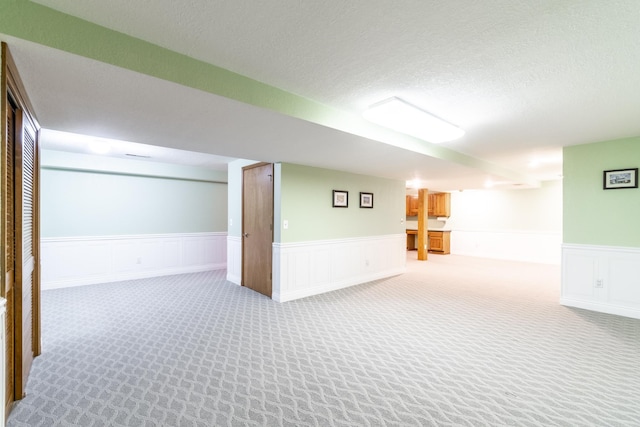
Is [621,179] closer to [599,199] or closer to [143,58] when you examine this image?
[599,199]

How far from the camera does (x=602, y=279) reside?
384 cm

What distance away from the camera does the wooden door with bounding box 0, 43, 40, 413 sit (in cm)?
188

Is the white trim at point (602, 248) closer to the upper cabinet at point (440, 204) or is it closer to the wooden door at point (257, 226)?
the wooden door at point (257, 226)

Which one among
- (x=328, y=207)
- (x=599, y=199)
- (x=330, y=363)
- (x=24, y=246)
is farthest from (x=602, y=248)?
(x=24, y=246)

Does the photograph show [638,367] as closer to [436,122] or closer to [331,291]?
[436,122]

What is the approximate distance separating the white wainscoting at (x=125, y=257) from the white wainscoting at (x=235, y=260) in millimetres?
1399

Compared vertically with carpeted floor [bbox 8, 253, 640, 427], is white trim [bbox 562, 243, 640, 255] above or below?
above

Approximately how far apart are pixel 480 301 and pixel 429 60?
12.4ft

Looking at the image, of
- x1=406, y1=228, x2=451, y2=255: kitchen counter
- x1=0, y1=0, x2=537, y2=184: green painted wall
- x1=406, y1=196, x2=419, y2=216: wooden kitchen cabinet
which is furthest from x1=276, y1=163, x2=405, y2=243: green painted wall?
x1=406, y1=196, x2=419, y2=216: wooden kitchen cabinet

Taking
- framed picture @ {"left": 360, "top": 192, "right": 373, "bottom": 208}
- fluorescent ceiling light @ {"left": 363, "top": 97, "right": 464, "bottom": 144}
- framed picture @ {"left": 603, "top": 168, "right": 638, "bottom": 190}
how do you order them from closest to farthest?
fluorescent ceiling light @ {"left": 363, "top": 97, "right": 464, "bottom": 144}
framed picture @ {"left": 603, "top": 168, "right": 638, "bottom": 190}
framed picture @ {"left": 360, "top": 192, "right": 373, "bottom": 208}

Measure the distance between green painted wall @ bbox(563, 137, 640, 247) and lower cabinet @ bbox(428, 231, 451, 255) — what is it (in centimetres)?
574

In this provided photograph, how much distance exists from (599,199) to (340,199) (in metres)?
3.64

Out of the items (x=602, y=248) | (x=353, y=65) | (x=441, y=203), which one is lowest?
(x=602, y=248)

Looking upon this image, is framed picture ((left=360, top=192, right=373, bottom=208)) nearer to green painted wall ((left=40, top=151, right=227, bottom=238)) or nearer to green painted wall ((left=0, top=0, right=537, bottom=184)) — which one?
green painted wall ((left=0, top=0, right=537, bottom=184))
